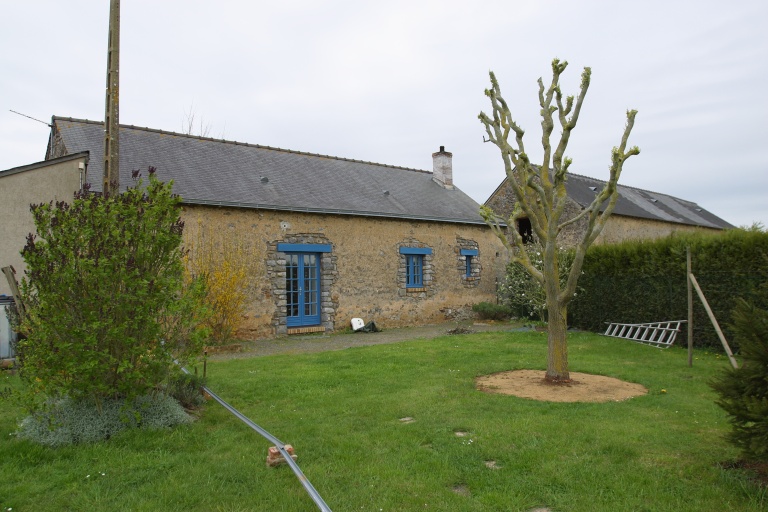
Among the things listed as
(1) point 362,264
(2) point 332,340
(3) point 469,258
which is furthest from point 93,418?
(3) point 469,258

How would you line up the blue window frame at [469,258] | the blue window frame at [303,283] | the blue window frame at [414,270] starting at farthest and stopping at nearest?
the blue window frame at [469,258]
the blue window frame at [414,270]
the blue window frame at [303,283]

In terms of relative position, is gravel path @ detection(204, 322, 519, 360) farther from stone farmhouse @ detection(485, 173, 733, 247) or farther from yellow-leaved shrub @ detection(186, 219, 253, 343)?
stone farmhouse @ detection(485, 173, 733, 247)

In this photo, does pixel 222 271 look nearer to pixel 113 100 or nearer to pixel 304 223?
pixel 304 223

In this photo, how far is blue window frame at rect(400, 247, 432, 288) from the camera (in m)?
15.2

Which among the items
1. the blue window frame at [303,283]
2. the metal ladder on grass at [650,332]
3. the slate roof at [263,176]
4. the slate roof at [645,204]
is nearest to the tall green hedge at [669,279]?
the metal ladder on grass at [650,332]

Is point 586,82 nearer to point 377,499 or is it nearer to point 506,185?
point 377,499

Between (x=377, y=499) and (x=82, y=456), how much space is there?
8.19ft

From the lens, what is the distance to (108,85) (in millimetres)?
6230

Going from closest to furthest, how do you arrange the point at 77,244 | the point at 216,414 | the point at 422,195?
the point at 77,244 → the point at 216,414 → the point at 422,195

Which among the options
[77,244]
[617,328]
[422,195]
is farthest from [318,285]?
[77,244]

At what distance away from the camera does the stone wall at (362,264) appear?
12172mm

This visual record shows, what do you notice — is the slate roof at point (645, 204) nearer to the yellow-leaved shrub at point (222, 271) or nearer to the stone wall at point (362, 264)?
the stone wall at point (362, 264)

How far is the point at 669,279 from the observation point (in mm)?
11195

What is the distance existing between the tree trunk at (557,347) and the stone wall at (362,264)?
7481mm
